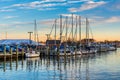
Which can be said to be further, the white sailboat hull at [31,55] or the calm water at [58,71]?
the white sailboat hull at [31,55]

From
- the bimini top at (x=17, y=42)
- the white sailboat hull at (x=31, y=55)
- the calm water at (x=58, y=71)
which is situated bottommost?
the calm water at (x=58, y=71)

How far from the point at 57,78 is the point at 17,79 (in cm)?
592

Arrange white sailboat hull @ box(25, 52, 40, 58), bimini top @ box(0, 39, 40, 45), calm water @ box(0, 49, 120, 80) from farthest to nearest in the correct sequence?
bimini top @ box(0, 39, 40, 45) → white sailboat hull @ box(25, 52, 40, 58) → calm water @ box(0, 49, 120, 80)

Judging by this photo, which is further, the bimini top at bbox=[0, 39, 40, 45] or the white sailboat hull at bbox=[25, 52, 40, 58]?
the bimini top at bbox=[0, 39, 40, 45]

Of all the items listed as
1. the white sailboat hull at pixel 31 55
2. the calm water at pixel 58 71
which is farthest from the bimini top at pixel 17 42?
the calm water at pixel 58 71

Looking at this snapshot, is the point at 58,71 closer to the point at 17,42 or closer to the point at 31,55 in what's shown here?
the point at 31,55

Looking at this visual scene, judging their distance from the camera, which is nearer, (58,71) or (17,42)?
(58,71)

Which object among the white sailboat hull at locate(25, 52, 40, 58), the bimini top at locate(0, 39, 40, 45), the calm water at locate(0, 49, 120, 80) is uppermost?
the bimini top at locate(0, 39, 40, 45)

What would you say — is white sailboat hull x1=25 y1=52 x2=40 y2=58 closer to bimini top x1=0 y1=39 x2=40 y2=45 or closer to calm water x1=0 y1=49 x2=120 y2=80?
bimini top x1=0 y1=39 x2=40 y2=45

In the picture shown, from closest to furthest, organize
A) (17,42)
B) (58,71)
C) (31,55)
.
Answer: (58,71) < (31,55) < (17,42)

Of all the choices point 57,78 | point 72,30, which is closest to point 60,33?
point 72,30

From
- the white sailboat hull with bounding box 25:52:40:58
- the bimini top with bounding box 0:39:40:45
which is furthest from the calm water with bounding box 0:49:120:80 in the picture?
the bimini top with bounding box 0:39:40:45

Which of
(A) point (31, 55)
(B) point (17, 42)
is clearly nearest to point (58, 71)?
(A) point (31, 55)

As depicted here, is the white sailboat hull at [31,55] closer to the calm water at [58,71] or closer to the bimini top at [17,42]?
the bimini top at [17,42]
